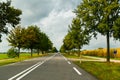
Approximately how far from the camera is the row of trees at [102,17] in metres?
30.7

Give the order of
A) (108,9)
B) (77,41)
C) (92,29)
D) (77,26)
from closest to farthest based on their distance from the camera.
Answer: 1. (108,9)
2. (92,29)
3. (77,41)
4. (77,26)

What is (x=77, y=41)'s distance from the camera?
61188 mm

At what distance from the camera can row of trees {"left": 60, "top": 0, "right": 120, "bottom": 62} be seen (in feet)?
101

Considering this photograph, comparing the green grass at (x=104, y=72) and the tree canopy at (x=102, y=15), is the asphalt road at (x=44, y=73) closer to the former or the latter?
the green grass at (x=104, y=72)

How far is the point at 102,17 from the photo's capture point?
31.5 m

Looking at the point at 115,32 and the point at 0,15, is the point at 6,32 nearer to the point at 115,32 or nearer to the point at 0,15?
the point at 0,15

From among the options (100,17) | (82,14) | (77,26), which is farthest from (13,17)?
(77,26)

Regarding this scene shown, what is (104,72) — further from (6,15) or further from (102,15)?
(6,15)

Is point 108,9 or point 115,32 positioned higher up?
point 108,9

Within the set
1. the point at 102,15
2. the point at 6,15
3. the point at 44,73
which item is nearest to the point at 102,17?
the point at 102,15

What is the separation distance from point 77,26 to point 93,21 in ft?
110

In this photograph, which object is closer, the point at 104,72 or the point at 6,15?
the point at 104,72

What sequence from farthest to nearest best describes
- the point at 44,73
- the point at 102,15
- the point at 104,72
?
the point at 102,15 < the point at 104,72 < the point at 44,73

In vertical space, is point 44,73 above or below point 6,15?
below
